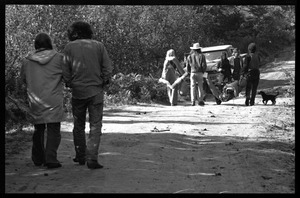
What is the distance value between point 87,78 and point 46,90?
0.59 meters

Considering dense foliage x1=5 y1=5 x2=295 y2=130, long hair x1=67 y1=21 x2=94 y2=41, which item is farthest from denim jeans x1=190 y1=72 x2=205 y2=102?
long hair x1=67 y1=21 x2=94 y2=41

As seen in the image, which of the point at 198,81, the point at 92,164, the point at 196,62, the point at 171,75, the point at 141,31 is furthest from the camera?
the point at 141,31

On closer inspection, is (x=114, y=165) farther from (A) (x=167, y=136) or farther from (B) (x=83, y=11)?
(B) (x=83, y=11)

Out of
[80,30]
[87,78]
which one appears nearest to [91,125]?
[87,78]

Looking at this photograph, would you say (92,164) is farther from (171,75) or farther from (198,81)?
(171,75)

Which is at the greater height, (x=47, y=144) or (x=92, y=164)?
(x=47, y=144)

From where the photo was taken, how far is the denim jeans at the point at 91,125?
8953mm

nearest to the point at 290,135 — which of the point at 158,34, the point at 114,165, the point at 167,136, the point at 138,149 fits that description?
the point at 167,136

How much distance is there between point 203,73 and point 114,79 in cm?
414

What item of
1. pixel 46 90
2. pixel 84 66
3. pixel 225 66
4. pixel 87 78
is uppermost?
pixel 225 66

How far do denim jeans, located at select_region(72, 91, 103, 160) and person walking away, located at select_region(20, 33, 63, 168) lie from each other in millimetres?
260

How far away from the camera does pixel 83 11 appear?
75.5ft

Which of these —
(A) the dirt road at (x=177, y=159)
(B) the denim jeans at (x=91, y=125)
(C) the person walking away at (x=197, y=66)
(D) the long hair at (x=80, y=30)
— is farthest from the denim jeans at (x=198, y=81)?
(D) the long hair at (x=80, y=30)

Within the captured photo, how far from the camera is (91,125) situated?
9.07 metres
